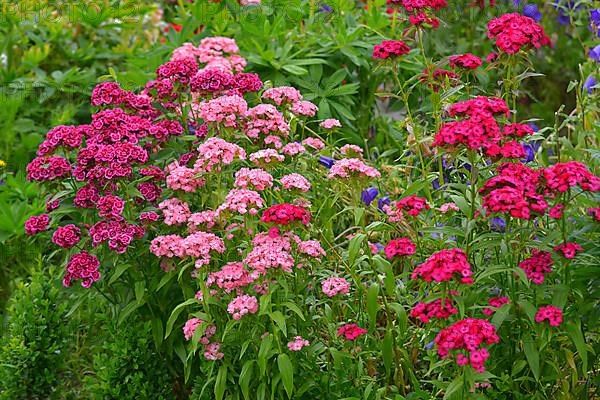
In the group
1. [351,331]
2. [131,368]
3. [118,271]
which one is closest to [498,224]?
[351,331]

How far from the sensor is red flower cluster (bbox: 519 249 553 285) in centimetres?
249

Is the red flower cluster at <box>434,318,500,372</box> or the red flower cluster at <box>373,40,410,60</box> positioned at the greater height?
the red flower cluster at <box>373,40,410,60</box>

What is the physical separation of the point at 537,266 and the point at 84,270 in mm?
1370

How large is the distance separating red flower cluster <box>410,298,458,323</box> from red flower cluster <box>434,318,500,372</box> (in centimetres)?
8

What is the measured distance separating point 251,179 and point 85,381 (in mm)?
1151

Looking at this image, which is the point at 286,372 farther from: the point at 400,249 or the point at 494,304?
the point at 494,304

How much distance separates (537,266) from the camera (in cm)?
→ 251

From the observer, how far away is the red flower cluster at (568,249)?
246 cm

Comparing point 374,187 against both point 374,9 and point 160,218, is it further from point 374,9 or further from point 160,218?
point 374,9

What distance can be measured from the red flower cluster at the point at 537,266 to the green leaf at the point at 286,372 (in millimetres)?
685

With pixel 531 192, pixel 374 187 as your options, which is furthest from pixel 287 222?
pixel 374 187

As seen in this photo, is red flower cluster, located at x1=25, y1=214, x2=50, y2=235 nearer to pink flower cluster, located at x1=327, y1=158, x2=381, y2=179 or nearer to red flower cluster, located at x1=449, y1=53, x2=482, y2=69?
pink flower cluster, located at x1=327, y1=158, x2=381, y2=179

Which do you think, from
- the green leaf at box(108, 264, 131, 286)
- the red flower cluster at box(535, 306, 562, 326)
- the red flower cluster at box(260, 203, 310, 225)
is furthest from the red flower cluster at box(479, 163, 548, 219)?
the green leaf at box(108, 264, 131, 286)

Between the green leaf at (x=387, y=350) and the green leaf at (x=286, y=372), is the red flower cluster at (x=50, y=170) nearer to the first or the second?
the green leaf at (x=286, y=372)
